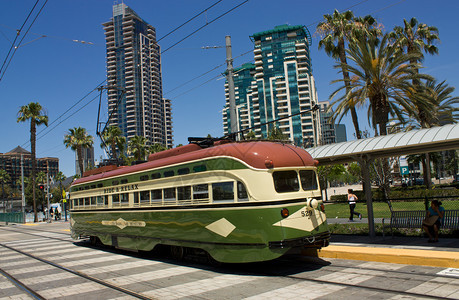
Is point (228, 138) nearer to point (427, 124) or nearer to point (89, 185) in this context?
point (89, 185)

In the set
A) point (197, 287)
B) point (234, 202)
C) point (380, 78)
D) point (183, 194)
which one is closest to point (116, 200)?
point (183, 194)

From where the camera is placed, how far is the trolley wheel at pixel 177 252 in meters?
11.5

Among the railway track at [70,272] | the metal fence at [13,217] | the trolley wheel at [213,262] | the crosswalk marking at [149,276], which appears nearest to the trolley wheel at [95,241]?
the railway track at [70,272]

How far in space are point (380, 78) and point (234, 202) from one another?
17455mm

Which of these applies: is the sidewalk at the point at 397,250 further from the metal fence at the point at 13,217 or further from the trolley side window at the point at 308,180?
the metal fence at the point at 13,217

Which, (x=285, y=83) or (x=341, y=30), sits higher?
(x=285, y=83)

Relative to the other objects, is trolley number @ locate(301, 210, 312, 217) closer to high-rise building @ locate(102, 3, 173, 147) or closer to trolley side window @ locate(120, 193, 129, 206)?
trolley side window @ locate(120, 193, 129, 206)

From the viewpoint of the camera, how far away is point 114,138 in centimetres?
5100

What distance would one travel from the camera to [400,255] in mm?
9227

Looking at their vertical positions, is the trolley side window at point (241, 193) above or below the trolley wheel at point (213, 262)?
above

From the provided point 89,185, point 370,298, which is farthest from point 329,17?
point 370,298

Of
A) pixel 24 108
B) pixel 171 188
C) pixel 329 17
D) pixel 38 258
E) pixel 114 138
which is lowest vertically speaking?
pixel 38 258

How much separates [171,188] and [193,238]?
1.72 m

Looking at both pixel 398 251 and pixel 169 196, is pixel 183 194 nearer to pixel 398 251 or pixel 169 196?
pixel 169 196
